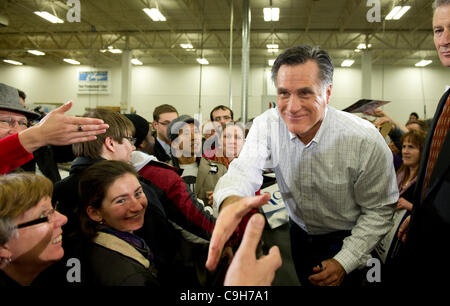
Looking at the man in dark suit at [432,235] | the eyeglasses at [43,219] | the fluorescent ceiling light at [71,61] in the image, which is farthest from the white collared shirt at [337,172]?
the fluorescent ceiling light at [71,61]

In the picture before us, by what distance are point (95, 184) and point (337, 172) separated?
2.34 feet

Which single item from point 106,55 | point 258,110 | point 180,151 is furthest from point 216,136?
point 106,55

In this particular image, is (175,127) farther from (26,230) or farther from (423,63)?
(423,63)

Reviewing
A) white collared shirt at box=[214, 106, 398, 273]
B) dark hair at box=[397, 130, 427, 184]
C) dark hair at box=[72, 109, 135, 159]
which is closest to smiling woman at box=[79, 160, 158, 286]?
dark hair at box=[72, 109, 135, 159]

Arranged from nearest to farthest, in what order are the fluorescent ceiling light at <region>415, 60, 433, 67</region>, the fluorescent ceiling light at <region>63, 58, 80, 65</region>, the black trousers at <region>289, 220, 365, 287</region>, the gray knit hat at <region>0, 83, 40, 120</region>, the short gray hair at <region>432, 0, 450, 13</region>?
the short gray hair at <region>432, 0, 450, 13</region>
the black trousers at <region>289, 220, 365, 287</region>
the gray knit hat at <region>0, 83, 40, 120</region>
the fluorescent ceiling light at <region>415, 60, 433, 67</region>
the fluorescent ceiling light at <region>63, 58, 80, 65</region>

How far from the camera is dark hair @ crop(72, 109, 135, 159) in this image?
968 millimetres

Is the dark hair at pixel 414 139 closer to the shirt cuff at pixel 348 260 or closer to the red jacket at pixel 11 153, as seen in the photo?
the shirt cuff at pixel 348 260

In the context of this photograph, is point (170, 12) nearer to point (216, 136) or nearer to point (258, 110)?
point (258, 110)

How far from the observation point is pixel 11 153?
70cm

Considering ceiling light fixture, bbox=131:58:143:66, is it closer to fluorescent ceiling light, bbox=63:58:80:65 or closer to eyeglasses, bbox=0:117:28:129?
fluorescent ceiling light, bbox=63:58:80:65

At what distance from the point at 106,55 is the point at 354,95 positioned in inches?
371

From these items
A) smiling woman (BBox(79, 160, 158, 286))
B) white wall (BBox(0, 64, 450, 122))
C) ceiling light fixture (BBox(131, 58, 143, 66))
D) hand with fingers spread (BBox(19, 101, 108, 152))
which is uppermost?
ceiling light fixture (BBox(131, 58, 143, 66))

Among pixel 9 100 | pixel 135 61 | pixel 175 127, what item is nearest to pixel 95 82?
pixel 135 61

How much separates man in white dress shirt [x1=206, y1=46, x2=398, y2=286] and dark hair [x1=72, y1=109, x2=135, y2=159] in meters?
0.47
